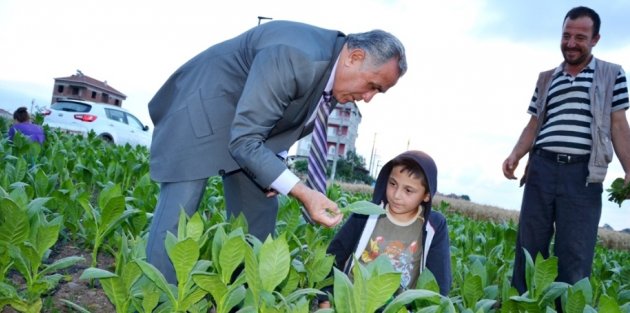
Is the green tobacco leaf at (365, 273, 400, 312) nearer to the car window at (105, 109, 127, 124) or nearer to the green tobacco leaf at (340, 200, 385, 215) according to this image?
the green tobacco leaf at (340, 200, 385, 215)

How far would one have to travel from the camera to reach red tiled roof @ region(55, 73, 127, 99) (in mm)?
69688

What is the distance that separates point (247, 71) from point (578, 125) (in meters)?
2.55

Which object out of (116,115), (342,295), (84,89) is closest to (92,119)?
(116,115)

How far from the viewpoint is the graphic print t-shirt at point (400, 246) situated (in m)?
3.17

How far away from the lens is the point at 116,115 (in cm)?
1745

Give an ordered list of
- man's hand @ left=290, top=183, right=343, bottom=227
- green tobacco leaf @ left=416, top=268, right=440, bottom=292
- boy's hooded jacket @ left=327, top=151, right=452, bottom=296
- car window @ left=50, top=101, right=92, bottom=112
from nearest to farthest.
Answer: man's hand @ left=290, top=183, right=343, bottom=227 < green tobacco leaf @ left=416, top=268, right=440, bottom=292 < boy's hooded jacket @ left=327, top=151, right=452, bottom=296 < car window @ left=50, top=101, right=92, bottom=112

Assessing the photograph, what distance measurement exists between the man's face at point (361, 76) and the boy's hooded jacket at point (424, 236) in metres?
0.54

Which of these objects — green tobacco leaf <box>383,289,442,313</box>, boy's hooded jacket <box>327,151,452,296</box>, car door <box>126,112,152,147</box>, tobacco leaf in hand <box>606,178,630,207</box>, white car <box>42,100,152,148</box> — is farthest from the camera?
car door <box>126,112,152,147</box>

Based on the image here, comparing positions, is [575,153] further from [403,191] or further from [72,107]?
[72,107]

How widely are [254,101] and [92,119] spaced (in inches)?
598

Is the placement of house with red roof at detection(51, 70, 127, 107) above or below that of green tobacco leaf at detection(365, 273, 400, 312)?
above

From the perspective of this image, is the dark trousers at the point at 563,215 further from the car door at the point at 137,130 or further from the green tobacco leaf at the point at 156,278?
the car door at the point at 137,130

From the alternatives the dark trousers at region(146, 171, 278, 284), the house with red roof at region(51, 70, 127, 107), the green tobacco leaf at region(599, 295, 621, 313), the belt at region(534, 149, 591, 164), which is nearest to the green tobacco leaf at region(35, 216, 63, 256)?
the dark trousers at region(146, 171, 278, 284)

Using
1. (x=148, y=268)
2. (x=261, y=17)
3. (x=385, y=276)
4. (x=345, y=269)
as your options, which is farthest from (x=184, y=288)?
(x=261, y=17)
